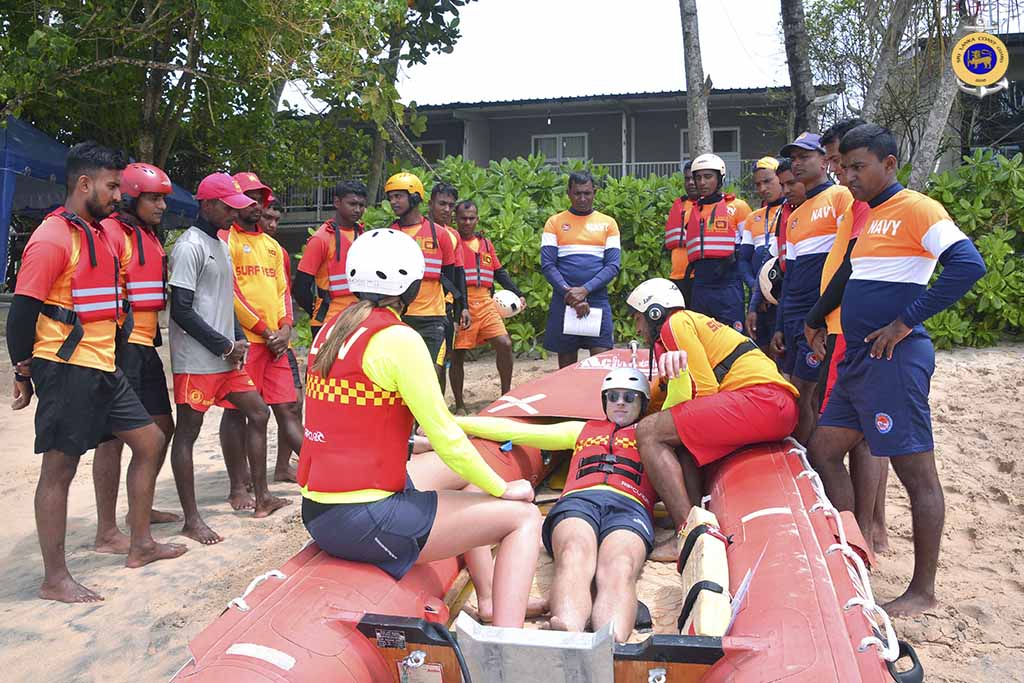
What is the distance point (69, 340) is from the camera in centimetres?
350

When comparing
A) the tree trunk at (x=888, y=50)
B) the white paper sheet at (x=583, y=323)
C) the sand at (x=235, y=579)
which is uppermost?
the tree trunk at (x=888, y=50)

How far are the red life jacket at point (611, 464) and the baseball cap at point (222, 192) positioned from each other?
2124 millimetres

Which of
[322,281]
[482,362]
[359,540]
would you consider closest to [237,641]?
[359,540]

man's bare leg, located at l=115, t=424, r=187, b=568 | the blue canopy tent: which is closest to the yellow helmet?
man's bare leg, located at l=115, t=424, r=187, b=568

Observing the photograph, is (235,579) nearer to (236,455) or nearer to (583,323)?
(236,455)

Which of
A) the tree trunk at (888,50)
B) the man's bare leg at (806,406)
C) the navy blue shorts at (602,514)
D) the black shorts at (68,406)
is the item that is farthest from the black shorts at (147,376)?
the tree trunk at (888,50)

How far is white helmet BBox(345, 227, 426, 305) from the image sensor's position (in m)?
2.77

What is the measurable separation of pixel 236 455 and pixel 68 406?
4.56 ft

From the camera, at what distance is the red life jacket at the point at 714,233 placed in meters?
6.05

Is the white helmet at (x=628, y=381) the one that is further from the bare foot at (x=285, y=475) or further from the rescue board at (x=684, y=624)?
the bare foot at (x=285, y=475)

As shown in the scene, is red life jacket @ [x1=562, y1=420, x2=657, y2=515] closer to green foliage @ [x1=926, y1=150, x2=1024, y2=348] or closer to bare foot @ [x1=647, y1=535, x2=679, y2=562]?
bare foot @ [x1=647, y1=535, x2=679, y2=562]

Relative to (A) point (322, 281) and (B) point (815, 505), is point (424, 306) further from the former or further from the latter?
(B) point (815, 505)

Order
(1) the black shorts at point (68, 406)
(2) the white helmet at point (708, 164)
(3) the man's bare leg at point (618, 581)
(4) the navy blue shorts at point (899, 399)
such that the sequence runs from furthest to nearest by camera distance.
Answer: (2) the white helmet at point (708, 164) < (1) the black shorts at point (68, 406) < (4) the navy blue shorts at point (899, 399) < (3) the man's bare leg at point (618, 581)

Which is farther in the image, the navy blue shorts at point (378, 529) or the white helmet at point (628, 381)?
the white helmet at point (628, 381)
